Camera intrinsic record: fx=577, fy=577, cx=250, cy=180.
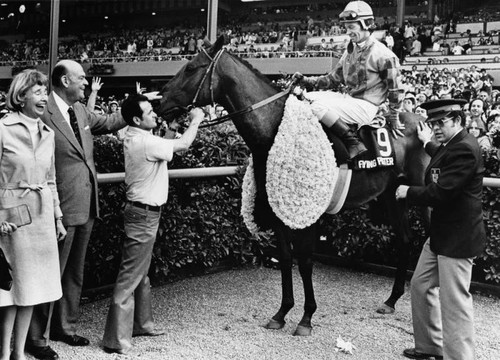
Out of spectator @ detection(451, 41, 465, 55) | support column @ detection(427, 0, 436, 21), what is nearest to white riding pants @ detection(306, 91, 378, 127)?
spectator @ detection(451, 41, 465, 55)

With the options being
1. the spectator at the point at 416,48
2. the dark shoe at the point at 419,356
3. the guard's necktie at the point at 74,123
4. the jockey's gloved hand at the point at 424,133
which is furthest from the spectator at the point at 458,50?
the guard's necktie at the point at 74,123

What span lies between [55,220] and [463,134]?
2661 millimetres

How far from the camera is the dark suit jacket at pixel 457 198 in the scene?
11.6ft

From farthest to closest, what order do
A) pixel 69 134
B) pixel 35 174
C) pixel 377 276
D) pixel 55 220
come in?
pixel 377 276
pixel 69 134
pixel 55 220
pixel 35 174

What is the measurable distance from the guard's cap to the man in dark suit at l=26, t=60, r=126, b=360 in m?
2.33

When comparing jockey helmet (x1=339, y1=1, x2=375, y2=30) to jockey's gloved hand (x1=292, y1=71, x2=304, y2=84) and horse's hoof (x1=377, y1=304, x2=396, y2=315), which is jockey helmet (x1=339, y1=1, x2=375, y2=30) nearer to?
jockey's gloved hand (x1=292, y1=71, x2=304, y2=84)

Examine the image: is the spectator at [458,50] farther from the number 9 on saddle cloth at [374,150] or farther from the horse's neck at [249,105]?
the horse's neck at [249,105]

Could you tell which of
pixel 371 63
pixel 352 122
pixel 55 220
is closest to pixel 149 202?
pixel 55 220

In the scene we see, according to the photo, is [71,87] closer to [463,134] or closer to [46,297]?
[46,297]

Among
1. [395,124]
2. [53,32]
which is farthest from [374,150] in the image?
[53,32]

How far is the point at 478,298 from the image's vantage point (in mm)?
5746

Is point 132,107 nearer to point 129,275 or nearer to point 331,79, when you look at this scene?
point 129,275

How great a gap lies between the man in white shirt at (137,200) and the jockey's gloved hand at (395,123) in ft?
6.52

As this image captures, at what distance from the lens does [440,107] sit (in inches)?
145
